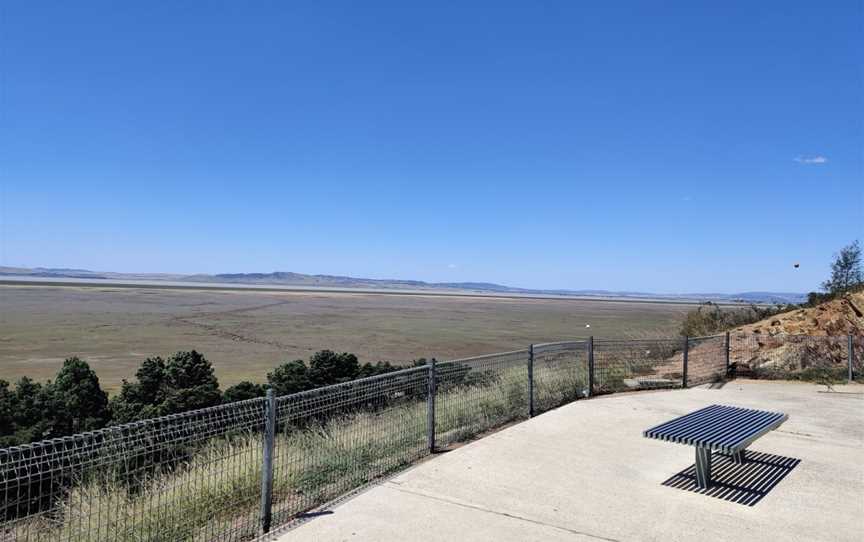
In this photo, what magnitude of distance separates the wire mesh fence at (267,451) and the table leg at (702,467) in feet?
9.60

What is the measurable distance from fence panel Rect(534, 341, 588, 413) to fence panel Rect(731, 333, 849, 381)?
5221 millimetres

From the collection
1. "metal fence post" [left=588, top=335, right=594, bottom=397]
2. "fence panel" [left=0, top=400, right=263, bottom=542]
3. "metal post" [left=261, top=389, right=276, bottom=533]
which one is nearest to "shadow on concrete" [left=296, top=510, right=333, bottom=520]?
"metal post" [left=261, top=389, right=276, bottom=533]

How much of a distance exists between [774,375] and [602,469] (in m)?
9.48

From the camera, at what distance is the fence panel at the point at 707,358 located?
13.8 m

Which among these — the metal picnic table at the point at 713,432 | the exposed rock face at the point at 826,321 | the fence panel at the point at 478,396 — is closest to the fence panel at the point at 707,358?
the exposed rock face at the point at 826,321

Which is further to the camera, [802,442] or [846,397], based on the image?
[846,397]

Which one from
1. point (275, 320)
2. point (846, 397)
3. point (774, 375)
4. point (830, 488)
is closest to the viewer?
point (830, 488)

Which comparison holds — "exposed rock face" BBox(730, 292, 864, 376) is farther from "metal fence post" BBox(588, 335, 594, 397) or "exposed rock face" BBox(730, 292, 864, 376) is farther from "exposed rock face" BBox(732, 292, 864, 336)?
"metal fence post" BBox(588, 335, 594, 397)

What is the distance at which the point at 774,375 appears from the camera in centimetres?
1367

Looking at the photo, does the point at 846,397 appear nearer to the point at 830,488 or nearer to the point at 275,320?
the point at 830,488

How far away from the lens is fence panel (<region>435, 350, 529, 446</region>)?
26.8 feet

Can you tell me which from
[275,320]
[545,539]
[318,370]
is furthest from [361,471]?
[275,320]

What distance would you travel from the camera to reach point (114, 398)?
1090 centimetres

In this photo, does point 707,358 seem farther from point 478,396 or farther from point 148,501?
point 148,501
